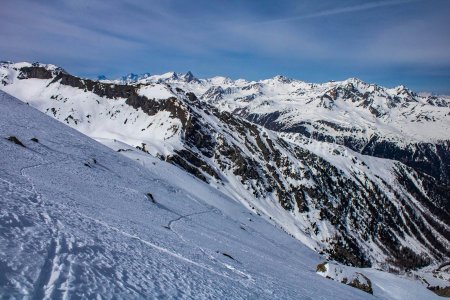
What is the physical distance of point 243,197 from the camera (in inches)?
7352

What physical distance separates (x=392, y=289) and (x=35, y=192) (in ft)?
141

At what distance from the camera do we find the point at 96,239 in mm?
16406

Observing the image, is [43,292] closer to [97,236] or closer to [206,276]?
[97,236]

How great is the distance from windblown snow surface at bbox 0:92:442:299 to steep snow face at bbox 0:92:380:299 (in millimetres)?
56

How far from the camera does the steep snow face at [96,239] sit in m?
11.6

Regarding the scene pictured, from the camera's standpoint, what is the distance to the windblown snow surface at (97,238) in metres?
11.6

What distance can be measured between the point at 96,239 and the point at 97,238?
0.22 metres

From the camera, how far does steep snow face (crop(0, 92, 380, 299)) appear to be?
38.1 feet

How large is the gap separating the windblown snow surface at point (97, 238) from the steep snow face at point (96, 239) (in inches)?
2.2

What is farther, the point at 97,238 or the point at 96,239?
the point at 97,238

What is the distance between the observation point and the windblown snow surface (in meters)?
11.6

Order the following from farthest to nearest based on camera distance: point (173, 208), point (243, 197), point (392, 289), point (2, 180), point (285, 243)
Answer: point (243, 197)
point (285, 243)
point (392, 289)
point (173, 208)
point (2, 180)

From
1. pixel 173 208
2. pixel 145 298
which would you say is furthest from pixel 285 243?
pixel 145 298

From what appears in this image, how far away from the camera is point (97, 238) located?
16.6m
